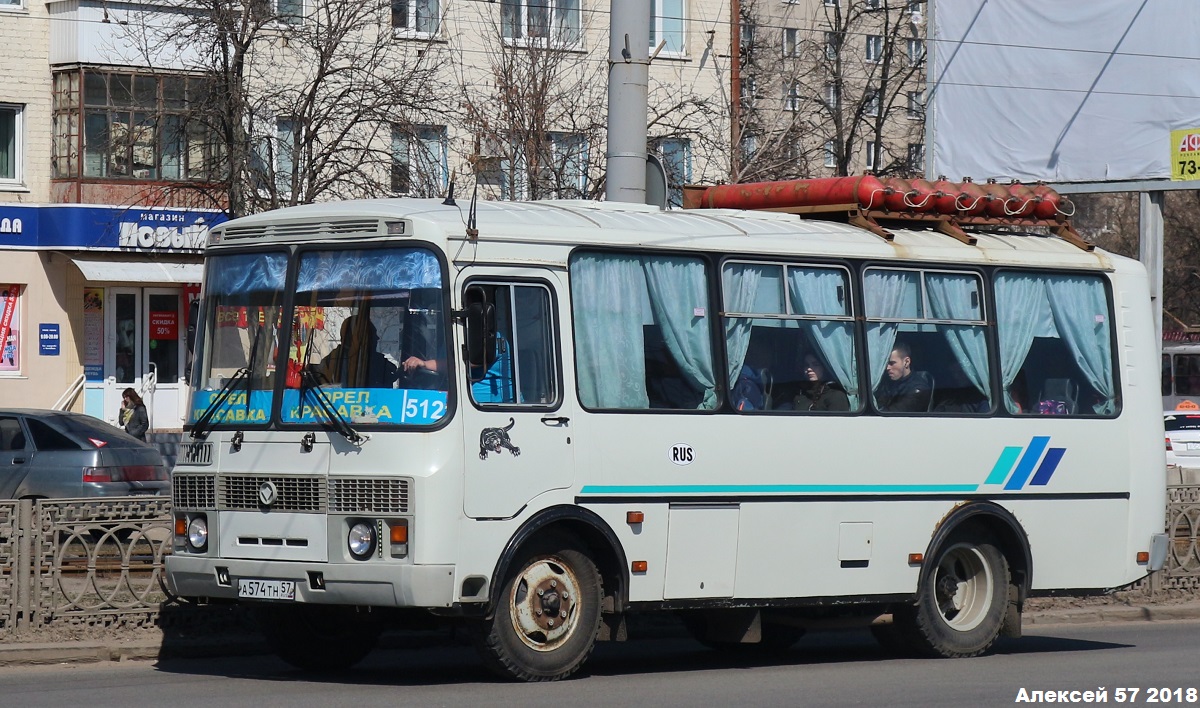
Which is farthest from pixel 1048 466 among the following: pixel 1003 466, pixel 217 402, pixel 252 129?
pixel 252 129

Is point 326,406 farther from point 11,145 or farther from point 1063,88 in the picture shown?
point 11,145

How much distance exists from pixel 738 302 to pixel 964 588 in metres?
2.84

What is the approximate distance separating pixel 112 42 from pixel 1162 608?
897 inches

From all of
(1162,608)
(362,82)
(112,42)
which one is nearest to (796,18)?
(112,42)

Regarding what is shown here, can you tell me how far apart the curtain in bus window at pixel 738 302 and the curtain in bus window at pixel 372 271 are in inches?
86.3

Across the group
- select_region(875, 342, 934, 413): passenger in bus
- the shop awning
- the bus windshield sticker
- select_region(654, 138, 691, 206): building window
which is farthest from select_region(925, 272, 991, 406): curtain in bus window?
the shop awning

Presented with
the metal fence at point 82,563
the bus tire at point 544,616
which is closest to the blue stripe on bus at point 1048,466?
the bus tire at point 544,616

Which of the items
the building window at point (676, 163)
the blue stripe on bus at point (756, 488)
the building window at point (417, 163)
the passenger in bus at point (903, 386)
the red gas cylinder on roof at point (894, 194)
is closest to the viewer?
the blue stripe on bus at point (756, 488)

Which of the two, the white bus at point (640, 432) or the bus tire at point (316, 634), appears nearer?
the white bus at point (640, 432)

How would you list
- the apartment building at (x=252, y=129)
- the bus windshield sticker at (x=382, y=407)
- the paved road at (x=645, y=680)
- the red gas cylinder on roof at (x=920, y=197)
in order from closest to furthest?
the paved road at (x=645, y=680) → the bus windshield sticker at (x=382, y=407) → the red gas cylinder on roof at (x=920, y=197) → the apartment building at (x=252, y=129)

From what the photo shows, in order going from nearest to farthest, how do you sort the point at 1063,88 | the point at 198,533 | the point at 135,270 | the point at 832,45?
1. the point at 198,533
2. the point at 1063,88
3. the point at 135,270
4. the point at 832,45

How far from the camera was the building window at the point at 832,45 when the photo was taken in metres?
43.9

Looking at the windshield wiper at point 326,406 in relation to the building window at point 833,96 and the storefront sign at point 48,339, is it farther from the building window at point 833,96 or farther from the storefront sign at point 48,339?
the building window at point 833,96

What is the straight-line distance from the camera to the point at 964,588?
12.8 meters
